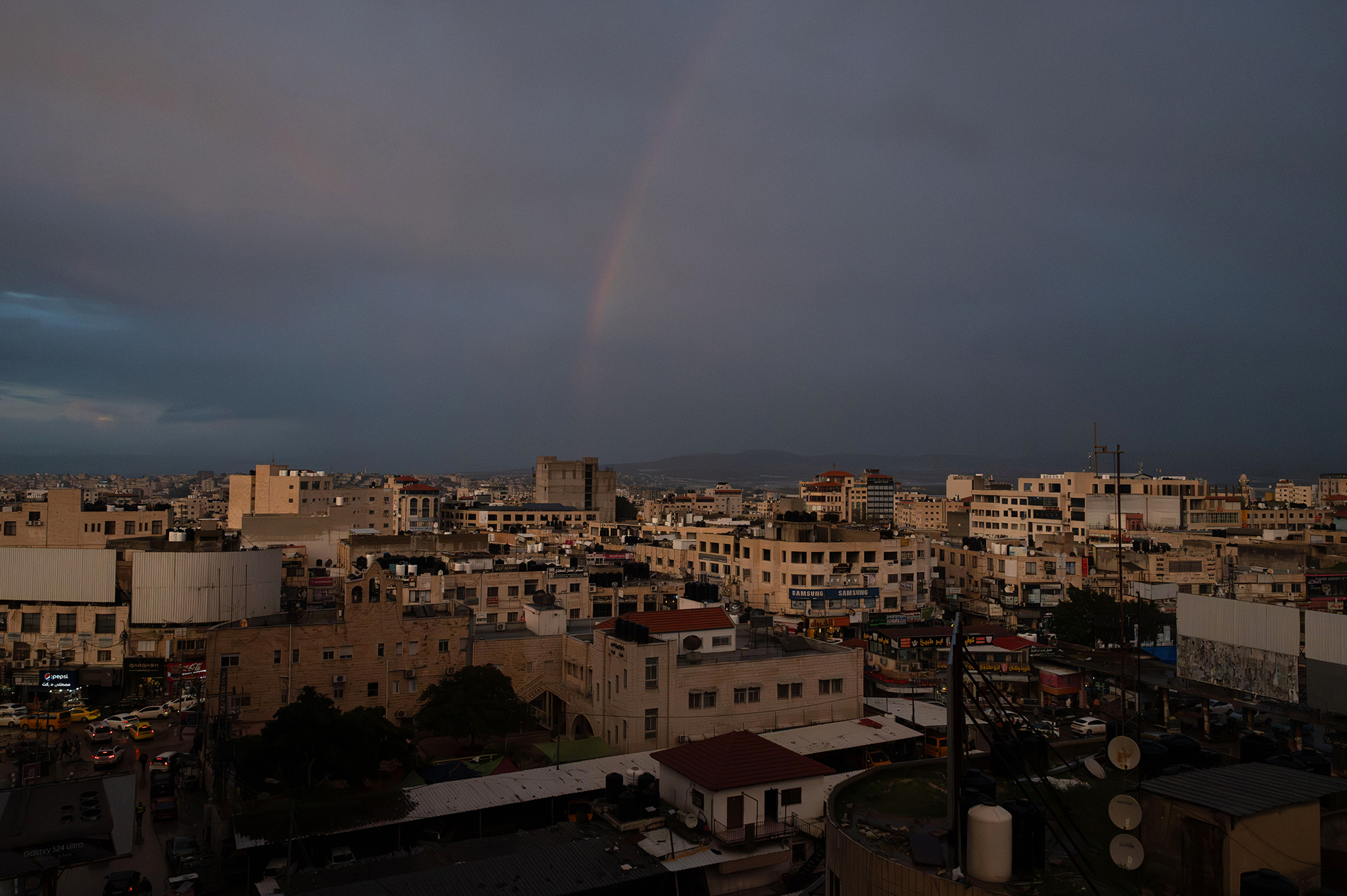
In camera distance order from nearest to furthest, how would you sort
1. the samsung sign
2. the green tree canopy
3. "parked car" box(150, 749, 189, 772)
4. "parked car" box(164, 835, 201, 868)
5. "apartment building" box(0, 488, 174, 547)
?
"parked car" box(164, 835, 201, 868)
"parked car" box(150, 749, 189, 772)
the green tree canopy
the samsung sign
"apartment building" box(0, 488, 174, 547)

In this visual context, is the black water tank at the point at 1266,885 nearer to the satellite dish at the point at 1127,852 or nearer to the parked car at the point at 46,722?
the satellite dish at the point at 1127,852

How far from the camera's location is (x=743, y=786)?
22797mm

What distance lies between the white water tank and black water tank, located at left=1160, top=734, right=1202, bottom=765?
5.59 m

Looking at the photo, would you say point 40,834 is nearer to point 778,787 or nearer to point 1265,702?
point 778,787

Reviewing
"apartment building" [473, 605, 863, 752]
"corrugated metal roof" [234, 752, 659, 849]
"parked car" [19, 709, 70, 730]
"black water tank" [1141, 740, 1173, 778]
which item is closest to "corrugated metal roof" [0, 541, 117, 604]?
"parked car" [19, 709, 70, 730]

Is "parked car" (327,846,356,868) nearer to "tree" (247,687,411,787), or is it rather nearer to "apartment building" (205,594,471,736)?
"tree" (247,687,411,787)

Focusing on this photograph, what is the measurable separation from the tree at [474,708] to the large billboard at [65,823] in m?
10.2

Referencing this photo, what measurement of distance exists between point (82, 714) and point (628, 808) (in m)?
27.2

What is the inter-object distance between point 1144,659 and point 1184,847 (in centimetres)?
4167

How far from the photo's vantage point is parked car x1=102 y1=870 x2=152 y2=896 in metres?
20.0

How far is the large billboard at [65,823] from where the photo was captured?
1695 centimetres

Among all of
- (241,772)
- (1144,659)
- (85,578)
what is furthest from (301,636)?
(1144,659)

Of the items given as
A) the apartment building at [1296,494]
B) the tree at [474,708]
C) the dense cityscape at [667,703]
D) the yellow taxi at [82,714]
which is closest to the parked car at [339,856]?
the dense cityscape at [667,703]

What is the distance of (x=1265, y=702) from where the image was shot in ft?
115
